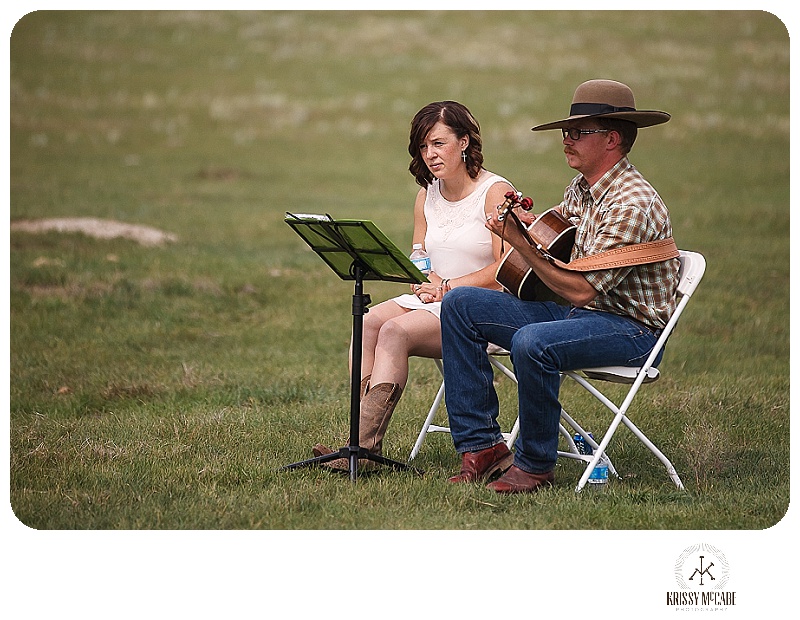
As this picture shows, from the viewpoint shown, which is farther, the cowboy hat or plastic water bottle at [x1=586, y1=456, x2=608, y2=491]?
plastic water bottle at [x1=586, y1=456, x2=608, y2=491]

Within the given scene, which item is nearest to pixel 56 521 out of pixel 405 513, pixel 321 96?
pixel 405 513

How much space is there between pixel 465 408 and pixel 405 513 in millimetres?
590

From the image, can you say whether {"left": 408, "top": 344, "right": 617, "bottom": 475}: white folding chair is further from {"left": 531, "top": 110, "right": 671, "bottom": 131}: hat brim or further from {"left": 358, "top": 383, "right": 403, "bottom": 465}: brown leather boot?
{"left": 531, "top": 110, "right": 671, "bottom": 131}: hat brim

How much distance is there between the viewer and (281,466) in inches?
209

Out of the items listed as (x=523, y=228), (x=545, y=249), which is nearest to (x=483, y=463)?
(x=545, y=249)

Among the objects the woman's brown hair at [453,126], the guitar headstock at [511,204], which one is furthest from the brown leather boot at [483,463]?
the woman's brown hair at [453,126]

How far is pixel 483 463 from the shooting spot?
16.7 feet

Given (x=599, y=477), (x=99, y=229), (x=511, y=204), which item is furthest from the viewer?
(x=99, y=229)

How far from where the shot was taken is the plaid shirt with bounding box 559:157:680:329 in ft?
15.6

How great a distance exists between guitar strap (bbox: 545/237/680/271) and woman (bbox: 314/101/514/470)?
2.02ft

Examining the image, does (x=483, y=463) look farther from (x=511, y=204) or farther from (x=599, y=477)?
(x=511, y=204)

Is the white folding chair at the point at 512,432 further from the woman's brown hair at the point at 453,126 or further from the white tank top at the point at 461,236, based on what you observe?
the woman's brown hair at the point at 453,126

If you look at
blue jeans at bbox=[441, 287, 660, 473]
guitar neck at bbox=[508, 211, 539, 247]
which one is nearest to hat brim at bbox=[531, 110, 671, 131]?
guitar neck at bbox=[508, 211, 539, 247]

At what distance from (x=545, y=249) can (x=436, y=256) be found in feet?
2.26
